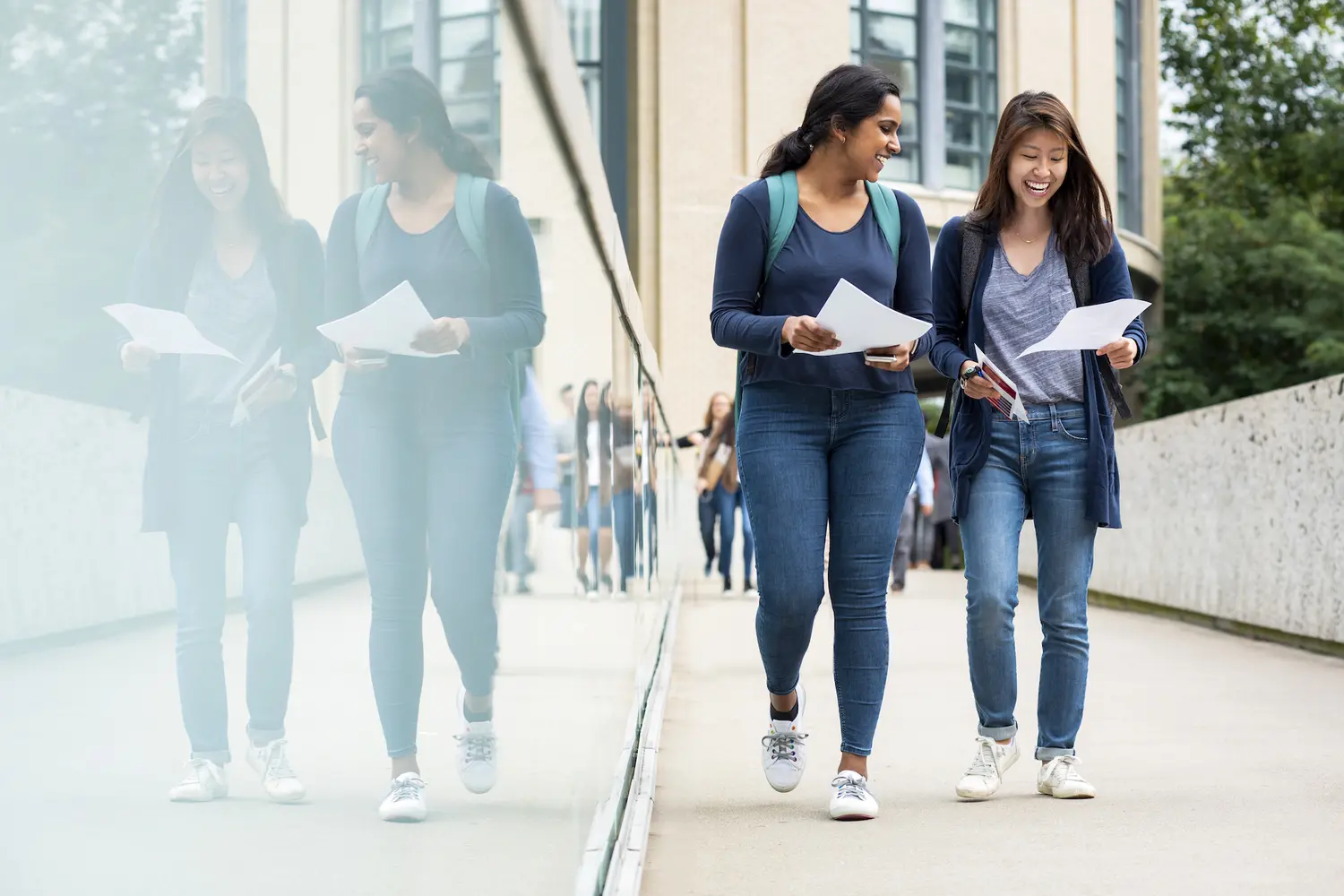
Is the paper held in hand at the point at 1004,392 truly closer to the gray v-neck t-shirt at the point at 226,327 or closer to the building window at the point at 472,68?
the building window at the point at 472,68

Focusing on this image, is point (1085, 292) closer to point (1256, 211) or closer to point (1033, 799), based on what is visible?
point (1033, 799)

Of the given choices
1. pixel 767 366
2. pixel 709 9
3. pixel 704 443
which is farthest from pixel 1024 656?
pixel 709 9

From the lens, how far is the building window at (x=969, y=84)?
85.5 feet

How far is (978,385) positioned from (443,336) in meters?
2.86

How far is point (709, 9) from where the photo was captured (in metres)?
23.2

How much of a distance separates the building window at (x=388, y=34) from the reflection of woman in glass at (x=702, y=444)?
13.1 m

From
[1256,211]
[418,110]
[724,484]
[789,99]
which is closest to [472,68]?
[418,110]

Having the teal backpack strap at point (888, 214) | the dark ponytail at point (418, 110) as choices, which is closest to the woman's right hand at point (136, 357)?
the dark ponytail at point (418, 110)

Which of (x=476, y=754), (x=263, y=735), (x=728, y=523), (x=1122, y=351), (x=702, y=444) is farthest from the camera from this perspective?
(x=702, y=444)

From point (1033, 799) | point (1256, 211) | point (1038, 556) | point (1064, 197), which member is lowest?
point (1033, 799)

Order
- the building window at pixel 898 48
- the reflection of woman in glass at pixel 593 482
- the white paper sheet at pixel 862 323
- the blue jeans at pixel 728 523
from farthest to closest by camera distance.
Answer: the building window at pixel 898 48
the blue jeans at pixel 728 523
the white paper sheet at pixel 862 323
the reflection of woman in glass at pixel 593 482

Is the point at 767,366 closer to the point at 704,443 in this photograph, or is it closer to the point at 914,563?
the point at 704,443

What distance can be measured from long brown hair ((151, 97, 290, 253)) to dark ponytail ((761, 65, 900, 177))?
2936 millimetres

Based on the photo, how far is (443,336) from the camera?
150cm
